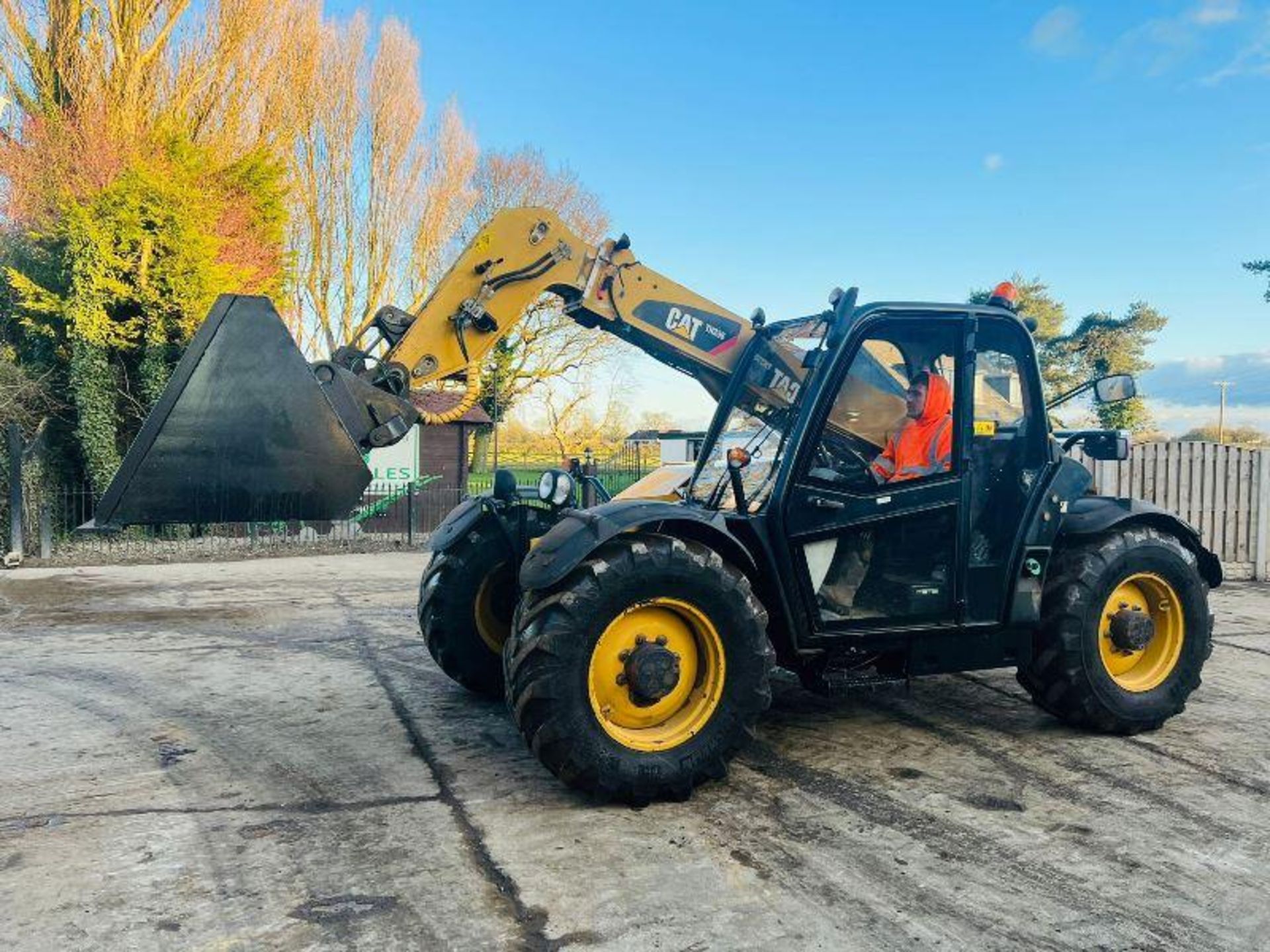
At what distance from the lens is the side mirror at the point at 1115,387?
4.60m

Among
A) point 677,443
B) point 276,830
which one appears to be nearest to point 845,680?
point 276,830

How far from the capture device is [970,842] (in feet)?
11.3

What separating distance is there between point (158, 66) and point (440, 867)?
747 inches

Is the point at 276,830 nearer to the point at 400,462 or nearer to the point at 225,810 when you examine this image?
the point at 225,810

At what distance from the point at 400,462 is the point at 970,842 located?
19.1 m

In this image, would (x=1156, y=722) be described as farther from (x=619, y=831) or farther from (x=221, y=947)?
(x=221, y=947)

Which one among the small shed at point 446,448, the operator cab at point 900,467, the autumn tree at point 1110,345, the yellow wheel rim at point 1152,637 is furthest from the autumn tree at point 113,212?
the autumn tree at point 1110,345

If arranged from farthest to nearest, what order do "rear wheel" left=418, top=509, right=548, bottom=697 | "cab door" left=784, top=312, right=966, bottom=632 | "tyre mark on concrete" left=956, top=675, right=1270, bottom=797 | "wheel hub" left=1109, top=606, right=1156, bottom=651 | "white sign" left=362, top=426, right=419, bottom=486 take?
"white sign" left=362, top=426, right=419, bottom=486
"rear wheel" left=418, top=509, right=548, bottom=697
"wheel hub" left=1109, top=606, right=1156, bottom=651
"cab door" left=784, top=312, right=966, bottom=632
"tyre mark on concrete" left=956, top=675, right=1270, bottom=797

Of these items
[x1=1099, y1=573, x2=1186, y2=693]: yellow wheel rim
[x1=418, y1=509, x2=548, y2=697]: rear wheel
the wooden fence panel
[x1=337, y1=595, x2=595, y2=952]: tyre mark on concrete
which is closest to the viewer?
[x1=337, y1=595, x2=595, y2=952]: tyre mark on concrete

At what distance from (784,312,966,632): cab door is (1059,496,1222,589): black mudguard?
0.84 metres

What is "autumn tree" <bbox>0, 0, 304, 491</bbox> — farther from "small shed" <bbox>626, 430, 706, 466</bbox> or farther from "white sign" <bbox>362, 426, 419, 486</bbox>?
"small shed" <bbox>626, 430, 706, 466</bbox>

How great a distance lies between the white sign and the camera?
20.6 metres

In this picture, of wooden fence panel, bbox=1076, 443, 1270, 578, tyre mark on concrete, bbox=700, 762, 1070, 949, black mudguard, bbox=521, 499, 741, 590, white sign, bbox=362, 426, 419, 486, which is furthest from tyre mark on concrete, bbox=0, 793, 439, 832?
white sign, bbox=362, 426, 419, 486

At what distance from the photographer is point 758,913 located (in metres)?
2.89
